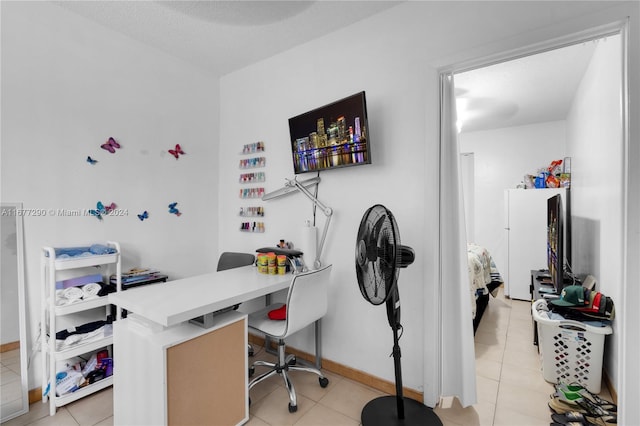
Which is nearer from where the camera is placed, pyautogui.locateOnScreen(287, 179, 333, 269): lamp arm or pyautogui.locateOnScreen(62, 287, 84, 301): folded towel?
pyautogui.locateOnScreen(62, 287, 84, 301): folded towel

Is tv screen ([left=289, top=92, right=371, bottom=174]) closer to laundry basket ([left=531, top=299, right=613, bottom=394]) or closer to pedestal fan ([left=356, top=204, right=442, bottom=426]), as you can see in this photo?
pedestal fan ([left=356, top=204, right=442, bottom=426])

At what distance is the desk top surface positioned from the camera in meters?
1.42

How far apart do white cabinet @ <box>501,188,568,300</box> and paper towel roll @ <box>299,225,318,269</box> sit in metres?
3.33

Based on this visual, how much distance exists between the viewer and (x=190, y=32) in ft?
7.88

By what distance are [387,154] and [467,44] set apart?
78cm

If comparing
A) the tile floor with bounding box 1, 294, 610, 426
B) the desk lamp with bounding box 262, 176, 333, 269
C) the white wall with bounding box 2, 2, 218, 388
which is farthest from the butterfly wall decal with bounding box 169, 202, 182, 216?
the tile floor with bounding box 1, 294, 610, 426

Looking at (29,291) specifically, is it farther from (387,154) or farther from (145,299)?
(387,154)

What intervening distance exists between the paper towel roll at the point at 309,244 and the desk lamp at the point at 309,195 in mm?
42

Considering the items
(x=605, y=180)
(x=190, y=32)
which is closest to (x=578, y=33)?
(x=605, y=180)

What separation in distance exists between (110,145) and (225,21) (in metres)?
1.27

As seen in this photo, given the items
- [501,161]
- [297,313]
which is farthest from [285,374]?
[501,161]

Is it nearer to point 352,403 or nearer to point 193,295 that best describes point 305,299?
point 193,295

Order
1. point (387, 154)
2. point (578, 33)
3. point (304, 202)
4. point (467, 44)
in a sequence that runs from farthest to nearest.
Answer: point (304, 202)
point (387, 154)
point (467, 44)
point (578, 33)

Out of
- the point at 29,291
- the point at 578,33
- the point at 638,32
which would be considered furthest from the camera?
the point at 29,291
